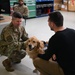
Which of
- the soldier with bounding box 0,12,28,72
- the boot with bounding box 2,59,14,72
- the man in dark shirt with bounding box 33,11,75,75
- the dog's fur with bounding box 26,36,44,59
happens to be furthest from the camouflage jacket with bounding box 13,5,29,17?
the man in dark shirt with bounding box 33,11,75,75

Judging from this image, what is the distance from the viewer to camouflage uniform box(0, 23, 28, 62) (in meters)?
2.66

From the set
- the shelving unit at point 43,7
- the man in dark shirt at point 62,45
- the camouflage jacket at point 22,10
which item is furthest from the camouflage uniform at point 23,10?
the man in dark shirt at point 62,45

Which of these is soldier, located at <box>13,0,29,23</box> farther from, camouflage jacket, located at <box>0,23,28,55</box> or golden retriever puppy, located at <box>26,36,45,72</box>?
golden retriever puppy, located at <box>26,36,45,72</box>

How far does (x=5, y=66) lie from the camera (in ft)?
9.25

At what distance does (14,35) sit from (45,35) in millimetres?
2383

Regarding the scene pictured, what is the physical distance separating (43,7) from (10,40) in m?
6.38

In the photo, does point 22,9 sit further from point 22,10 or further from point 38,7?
point 38,7

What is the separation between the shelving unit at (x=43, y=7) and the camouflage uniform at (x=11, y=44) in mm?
5684

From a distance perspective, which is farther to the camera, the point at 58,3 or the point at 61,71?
the point at 58,3

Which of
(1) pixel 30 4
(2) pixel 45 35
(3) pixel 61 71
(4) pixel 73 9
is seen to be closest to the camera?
(3) pixel 61 71

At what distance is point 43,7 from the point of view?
8789mm

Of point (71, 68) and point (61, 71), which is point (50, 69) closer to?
point (61, 71)

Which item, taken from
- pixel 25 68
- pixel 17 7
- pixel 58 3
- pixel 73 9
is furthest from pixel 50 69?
pixel 58 3

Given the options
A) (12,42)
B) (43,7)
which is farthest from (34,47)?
(43,7)
